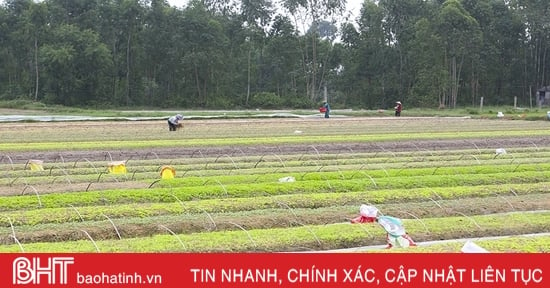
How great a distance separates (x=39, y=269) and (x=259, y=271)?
2016mm

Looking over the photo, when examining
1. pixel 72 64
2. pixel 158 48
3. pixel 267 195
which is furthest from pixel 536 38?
pixel 267 195

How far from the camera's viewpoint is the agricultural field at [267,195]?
9.19 metres

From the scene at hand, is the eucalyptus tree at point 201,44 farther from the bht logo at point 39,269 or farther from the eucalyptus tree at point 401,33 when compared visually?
the bht logo at point 39,269

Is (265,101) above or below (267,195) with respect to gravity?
above

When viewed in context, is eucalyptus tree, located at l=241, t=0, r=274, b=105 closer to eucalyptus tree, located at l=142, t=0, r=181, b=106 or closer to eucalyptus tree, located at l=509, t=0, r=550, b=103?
eucalyptus tree, located at l=142, t=0, r=181, b=106

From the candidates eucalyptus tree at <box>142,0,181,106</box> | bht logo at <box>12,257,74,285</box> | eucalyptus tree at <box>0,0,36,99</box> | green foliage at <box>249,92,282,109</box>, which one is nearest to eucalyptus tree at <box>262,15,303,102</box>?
green foliage at <box>249,92,282,109</box>

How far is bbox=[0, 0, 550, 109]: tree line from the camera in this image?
5903cm

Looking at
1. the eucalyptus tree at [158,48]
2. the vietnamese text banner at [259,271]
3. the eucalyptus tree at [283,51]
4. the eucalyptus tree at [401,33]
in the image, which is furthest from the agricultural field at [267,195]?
the eucalyptus tree at [283,51]

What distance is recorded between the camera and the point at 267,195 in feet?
41.8

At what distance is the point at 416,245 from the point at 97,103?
5393 centimetres

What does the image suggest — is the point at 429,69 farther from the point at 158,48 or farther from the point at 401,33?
the point at 158,48

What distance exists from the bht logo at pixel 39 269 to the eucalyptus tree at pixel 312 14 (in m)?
62.4

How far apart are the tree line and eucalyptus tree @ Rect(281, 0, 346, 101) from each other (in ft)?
0.42

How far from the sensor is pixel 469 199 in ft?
41.1
